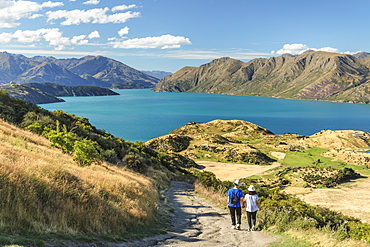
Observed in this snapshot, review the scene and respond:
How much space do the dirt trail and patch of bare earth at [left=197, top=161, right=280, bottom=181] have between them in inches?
1812

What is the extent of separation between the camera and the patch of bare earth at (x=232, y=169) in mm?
63722

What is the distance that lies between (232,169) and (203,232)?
2426 inches

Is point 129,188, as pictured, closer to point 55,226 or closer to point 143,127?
point 55,226

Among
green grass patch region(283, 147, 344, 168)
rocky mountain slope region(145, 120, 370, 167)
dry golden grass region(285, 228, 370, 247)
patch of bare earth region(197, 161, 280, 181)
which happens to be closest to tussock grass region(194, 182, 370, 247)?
dry golden grass region(285, 228, 370, 247)

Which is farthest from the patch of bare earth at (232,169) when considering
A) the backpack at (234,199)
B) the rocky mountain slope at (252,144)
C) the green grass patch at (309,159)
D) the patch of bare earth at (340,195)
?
the backpack at (234,199)

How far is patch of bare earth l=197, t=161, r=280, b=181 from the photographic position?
6372 cm

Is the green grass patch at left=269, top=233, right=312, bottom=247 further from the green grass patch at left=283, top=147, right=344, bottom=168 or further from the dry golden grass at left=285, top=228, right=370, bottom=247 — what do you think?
the green grass patch at left=283, top=147, right=344, bottom=168

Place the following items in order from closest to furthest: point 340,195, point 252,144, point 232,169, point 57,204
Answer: point 57,204 → point 340,195 → point 232,169 → point 252,144

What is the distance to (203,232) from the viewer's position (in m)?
11.2

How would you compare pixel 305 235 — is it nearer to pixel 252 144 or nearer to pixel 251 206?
pixel 251 206

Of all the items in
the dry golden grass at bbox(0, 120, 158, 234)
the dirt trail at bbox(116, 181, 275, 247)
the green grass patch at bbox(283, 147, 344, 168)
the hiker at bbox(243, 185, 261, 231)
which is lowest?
the green grass patch at bbox(283, 147, 344, 168)

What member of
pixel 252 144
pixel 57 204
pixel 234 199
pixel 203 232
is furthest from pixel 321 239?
pixel 252 144

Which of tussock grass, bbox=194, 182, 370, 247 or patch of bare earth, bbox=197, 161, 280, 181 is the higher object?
tussock grass, bbox=194, 182, 370, 247

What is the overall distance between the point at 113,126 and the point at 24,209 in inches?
5473
